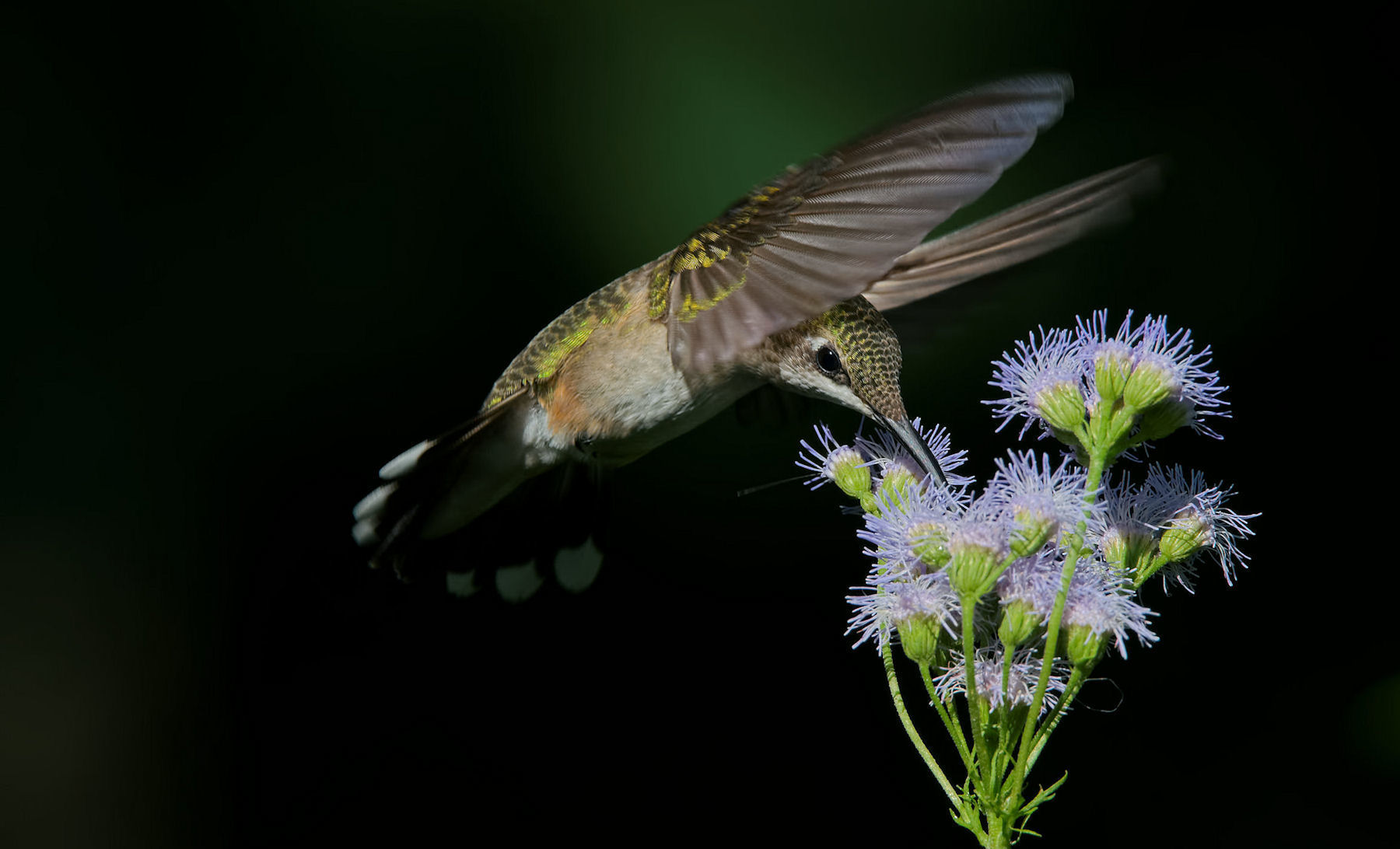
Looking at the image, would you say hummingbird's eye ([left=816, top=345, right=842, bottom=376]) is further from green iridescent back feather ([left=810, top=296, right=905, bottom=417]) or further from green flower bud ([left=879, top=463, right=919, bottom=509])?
green flower bud ([left=879, top=463, right=919, bottom=509])

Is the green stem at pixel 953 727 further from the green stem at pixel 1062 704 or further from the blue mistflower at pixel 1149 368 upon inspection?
the blue mistflower at pixel 1149 368


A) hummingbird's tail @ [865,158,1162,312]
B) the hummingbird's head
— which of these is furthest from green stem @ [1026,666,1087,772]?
hummingbird's tail @ [865,158,1162,312]

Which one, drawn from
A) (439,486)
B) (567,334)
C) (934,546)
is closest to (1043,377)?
(934,546)

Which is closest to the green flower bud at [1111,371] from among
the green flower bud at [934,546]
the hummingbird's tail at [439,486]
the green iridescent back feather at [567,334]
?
the green flower bud at [934,546]

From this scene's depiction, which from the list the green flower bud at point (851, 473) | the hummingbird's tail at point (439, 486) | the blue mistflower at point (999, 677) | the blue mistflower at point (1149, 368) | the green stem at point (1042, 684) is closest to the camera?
the green stem at point (1042, 684)

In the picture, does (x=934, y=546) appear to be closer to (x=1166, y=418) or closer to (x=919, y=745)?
(x=919, y=745)

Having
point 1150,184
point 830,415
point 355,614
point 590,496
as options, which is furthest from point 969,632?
point 355,614
